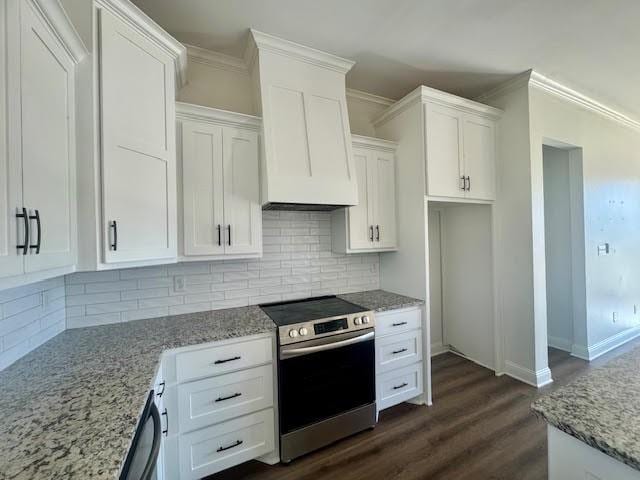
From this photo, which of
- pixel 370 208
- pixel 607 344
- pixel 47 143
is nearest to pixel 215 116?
pixel 47 143

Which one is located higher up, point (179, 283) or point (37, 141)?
point (37, 141)

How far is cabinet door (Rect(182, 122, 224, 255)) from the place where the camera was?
192 cm

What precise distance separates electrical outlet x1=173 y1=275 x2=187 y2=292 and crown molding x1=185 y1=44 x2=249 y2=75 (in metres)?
1.72

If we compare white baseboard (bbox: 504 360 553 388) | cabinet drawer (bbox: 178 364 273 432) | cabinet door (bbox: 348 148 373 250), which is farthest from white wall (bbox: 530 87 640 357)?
cabinet drawer (bbox: 178 364 273 432)

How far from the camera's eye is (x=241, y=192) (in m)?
2.08

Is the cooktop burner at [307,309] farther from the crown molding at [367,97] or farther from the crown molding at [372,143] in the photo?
the crown molding at [367,97]

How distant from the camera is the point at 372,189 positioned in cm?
261

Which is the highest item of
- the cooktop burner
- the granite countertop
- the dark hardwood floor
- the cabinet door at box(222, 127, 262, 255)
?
the cabinet door at box(222, 127, 262, 255)

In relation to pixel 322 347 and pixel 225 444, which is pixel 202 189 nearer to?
pixel 322 347

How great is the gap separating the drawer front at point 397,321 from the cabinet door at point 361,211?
63 cm

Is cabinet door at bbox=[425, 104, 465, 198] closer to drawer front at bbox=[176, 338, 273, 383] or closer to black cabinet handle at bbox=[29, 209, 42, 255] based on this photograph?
drawer front at bbox=[176, 338, 273, 383]

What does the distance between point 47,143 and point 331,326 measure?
1.71 m

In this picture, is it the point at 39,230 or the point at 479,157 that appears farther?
the point at 479,157

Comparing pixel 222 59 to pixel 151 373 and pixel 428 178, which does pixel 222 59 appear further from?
pixel 151 373
